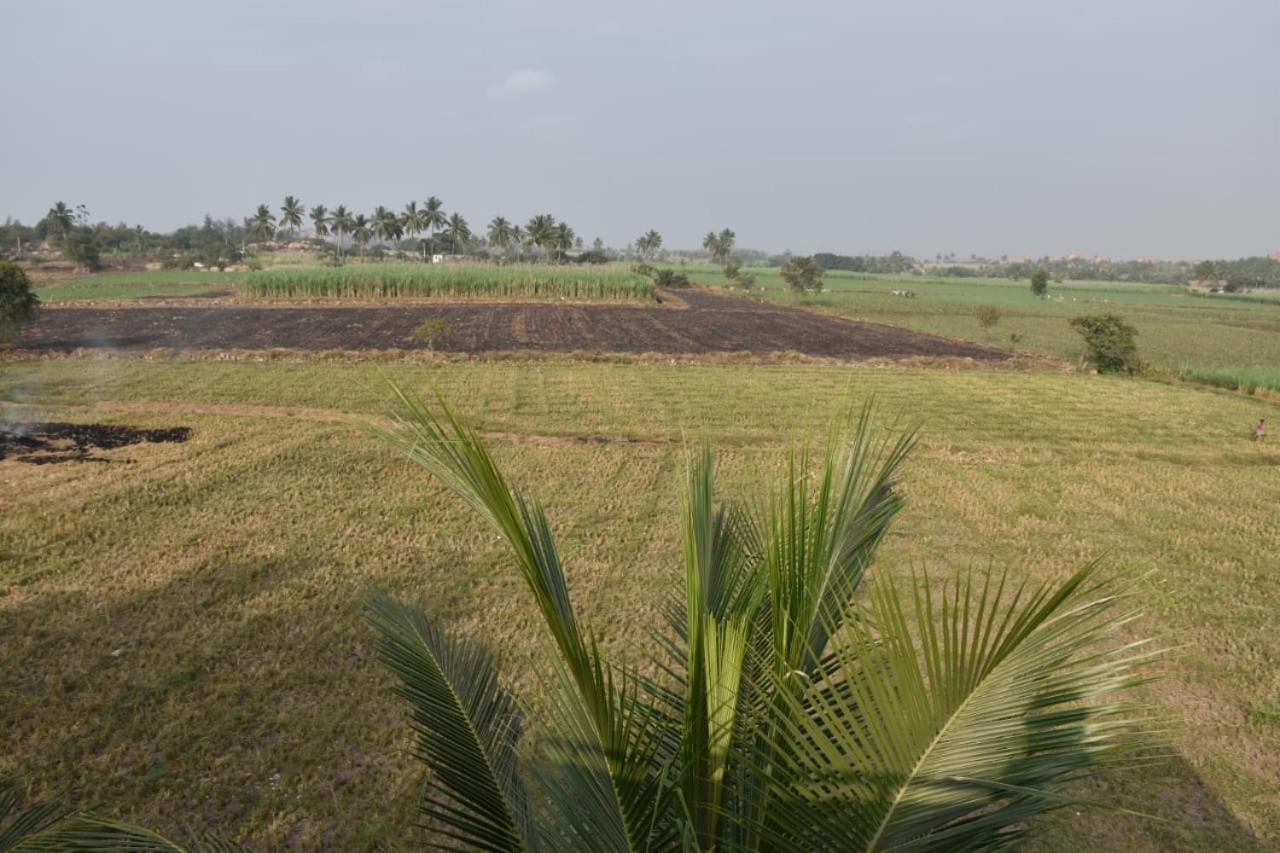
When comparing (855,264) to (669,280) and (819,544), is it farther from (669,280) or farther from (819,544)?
(819,544)

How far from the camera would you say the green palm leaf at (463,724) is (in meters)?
2.86

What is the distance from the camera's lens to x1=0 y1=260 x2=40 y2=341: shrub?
2498 centimetres

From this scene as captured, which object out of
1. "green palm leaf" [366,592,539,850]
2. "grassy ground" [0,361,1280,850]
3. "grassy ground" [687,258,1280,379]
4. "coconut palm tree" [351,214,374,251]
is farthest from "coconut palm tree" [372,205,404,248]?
"green palm leaf" [366,592,539,850]

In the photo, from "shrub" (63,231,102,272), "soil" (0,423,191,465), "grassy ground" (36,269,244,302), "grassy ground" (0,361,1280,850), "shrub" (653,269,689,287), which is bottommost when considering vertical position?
"grassy ground" (0,361,1280,850)

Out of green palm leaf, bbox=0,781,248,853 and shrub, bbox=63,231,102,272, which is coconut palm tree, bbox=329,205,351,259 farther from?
green palm leaf, bbox=0,781,248,853

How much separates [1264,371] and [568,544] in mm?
28944

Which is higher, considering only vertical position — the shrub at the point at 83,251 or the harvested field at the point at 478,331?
the shrub at the point at 83,251

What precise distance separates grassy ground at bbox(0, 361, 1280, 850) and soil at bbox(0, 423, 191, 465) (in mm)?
523

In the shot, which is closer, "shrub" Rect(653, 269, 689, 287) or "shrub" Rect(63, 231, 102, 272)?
"shrub" Rect(63, 231, 102, 272)

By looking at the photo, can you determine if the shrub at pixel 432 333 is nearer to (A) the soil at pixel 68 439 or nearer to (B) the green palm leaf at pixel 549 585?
(A) the soil at pixel 68 439

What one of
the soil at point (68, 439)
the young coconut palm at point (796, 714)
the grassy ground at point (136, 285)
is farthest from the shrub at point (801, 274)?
the young coconut palm at point (796, 714)

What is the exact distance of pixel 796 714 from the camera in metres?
2.14

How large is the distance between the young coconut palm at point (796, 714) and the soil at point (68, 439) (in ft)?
50.1

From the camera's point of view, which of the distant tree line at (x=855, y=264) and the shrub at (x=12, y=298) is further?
the distant tree line at (x=855, y=264)
